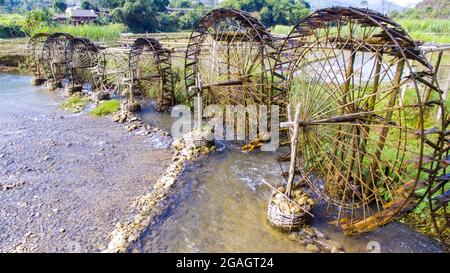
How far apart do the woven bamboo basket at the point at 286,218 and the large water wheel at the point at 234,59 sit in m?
4.27

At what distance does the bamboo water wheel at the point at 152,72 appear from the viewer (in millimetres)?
14633

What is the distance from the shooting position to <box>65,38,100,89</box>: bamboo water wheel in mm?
18097

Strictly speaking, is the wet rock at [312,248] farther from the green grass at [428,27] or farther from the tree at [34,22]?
the tree at [34,22]

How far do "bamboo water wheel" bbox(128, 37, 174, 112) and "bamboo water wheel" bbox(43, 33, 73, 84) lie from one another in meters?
6.48

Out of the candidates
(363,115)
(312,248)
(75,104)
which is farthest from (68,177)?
(75,104)

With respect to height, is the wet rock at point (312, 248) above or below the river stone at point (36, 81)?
below

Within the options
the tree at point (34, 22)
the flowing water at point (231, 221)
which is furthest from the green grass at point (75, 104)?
the tree at point (34, 22)

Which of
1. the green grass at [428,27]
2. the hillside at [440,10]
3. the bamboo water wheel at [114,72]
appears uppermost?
the hillside at [440,10]

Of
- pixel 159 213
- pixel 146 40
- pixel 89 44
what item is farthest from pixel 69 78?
pixel 159 213

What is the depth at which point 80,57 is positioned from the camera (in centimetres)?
1953

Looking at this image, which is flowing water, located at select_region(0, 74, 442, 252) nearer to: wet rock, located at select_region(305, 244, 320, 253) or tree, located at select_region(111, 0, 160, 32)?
wet rock, located at select_region(305, 244, 320, 253)

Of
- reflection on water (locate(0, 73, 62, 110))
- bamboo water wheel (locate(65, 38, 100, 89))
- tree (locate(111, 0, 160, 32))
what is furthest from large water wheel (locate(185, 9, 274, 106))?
tree (locate(111, 0, 160, 32))
